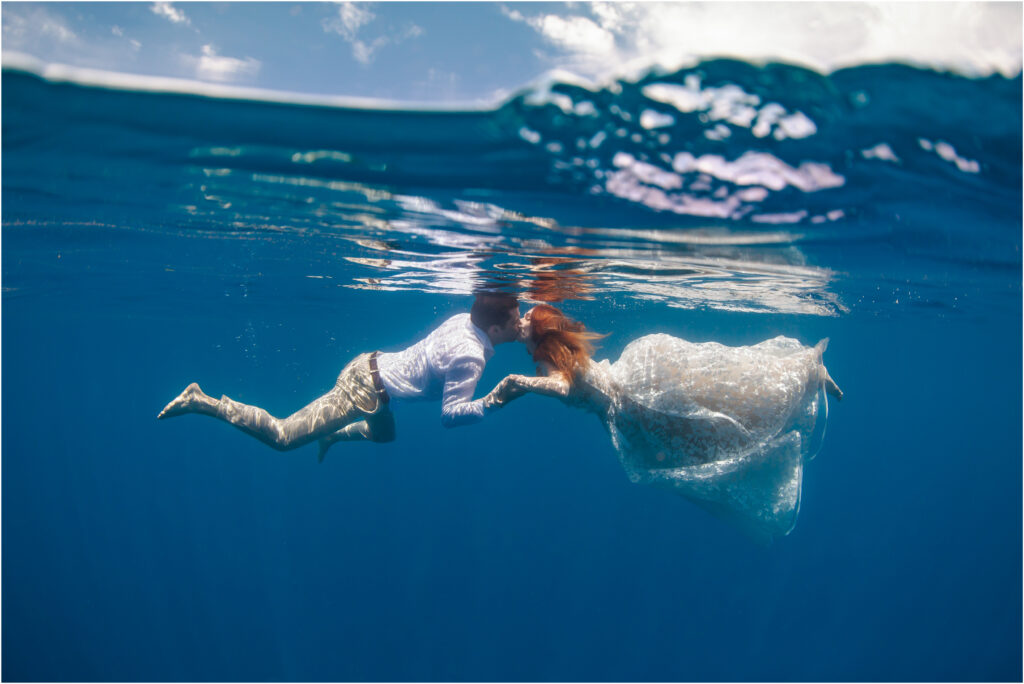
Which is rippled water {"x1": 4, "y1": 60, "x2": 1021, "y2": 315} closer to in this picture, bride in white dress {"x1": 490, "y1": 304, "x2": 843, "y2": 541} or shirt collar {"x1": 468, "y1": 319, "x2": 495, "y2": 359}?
shirt collar {"x1": 468, "y1": 319, "x2": 495, "y2": 359}

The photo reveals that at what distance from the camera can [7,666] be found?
20.0 metres

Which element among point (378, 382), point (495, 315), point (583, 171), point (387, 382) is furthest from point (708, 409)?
point (378, 382)

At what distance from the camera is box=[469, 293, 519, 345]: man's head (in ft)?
22.3

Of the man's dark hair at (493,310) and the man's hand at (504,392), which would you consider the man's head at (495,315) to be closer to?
the man's dark hair at (493,310)

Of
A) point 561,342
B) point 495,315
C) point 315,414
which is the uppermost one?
point 495,315

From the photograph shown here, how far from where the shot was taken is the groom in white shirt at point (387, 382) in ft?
22.0

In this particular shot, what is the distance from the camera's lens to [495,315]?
6.84m

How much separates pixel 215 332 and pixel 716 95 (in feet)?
111

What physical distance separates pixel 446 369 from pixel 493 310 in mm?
1057

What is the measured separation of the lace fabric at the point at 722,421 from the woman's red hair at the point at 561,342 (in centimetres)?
27

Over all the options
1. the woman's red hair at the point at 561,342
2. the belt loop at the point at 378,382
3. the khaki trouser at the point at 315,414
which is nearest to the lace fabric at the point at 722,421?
the woman's red hair at the point at 561,342

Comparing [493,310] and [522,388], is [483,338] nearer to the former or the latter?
[493,310]

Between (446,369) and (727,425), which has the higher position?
(446,369)

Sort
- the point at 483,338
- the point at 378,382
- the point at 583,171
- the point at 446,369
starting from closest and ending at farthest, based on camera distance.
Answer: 1. the point at 583,171
2. the point at 446,369
3. the point at 483,338
4. the point at 378,382
